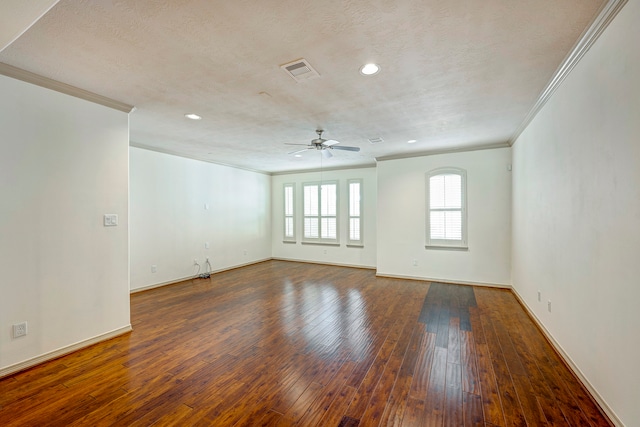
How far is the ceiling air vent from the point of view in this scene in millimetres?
2275

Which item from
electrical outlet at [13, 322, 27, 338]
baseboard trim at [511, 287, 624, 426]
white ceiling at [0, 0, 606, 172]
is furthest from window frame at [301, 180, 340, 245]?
electrical outlet at [13, 322, 27, 338]

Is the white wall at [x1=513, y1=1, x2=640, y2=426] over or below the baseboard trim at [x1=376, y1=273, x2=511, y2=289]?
over

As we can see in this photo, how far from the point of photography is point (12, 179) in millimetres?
2363

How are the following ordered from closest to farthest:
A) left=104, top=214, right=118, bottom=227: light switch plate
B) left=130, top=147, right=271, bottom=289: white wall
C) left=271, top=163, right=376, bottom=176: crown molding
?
left=104, top=214, right=118, bottom=227: light switch plate < left=130, top=147, right=271, bottom=289: white wall < left=271, top=163, right=376, bottom=176: crown molding

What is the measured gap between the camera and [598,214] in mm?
1941

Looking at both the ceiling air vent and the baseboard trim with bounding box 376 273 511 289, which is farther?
the baseboard trim with bounding box 376 273 511 289

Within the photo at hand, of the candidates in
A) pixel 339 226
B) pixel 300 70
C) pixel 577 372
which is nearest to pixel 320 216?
pixel 339 226

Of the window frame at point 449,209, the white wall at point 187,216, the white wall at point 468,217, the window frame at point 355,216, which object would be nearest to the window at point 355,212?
the window frame at point 355,216

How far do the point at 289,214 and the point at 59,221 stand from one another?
5864mm

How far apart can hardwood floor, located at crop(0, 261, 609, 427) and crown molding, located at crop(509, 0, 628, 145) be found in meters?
2.67

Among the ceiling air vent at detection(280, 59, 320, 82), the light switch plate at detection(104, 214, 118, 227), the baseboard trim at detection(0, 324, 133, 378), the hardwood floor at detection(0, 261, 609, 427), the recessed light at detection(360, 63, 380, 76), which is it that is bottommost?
the hardwood floor at detection(0, 261, 609, 427)

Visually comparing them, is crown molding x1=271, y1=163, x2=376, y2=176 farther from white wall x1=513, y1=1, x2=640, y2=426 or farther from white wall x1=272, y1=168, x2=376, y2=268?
white wall x1=513, y1=1, x2=640, y2=426

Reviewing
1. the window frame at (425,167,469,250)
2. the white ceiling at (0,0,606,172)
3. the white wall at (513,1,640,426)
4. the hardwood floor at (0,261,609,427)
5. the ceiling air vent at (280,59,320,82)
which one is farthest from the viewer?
the window frame at (425,167,469,250)

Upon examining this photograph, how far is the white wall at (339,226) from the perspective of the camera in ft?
23.1
